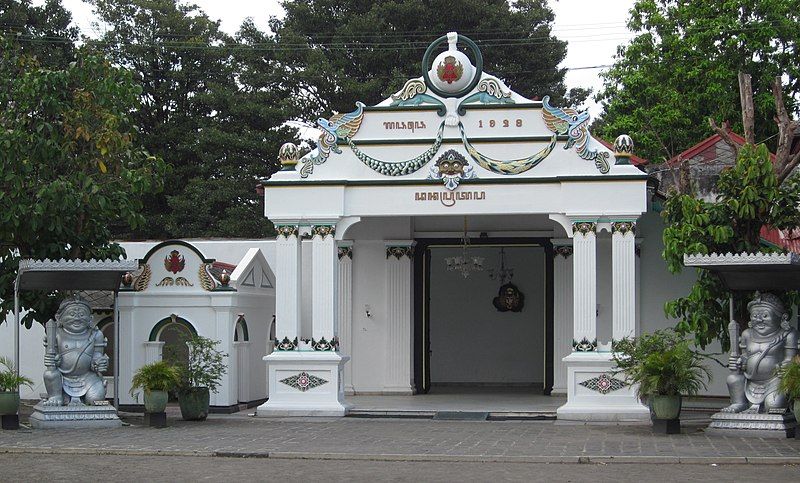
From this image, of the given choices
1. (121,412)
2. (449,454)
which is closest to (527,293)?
(121,412)

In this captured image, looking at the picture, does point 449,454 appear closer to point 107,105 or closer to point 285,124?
point 107,105

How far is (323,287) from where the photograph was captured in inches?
805

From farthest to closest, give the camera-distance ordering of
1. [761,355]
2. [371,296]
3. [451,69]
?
[371,296] → [451,69] → [761,355]

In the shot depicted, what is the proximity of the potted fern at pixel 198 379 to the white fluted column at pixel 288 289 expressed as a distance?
1.26 m

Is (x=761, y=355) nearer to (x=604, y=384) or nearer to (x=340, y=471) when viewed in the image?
(x=604, y=384)

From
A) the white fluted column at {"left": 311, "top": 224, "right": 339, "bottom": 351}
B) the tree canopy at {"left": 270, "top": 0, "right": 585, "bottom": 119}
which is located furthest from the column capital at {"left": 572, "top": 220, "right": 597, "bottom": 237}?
the tree canopy at {"left": 270, "top": 0, "right": 585, "bottom": 119}

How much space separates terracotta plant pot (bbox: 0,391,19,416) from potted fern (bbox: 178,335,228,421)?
2517 millimetres

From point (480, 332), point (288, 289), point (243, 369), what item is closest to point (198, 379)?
point (288, 289)

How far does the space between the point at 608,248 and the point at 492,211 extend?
3.18 metres

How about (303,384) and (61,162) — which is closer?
(61,162)

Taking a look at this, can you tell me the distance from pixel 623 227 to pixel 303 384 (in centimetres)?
570

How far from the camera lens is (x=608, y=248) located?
2239 cm

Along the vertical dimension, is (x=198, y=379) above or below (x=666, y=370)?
below

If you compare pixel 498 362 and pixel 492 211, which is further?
pixel 498 362
